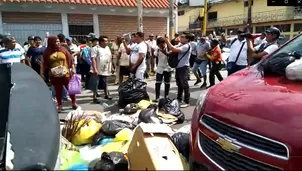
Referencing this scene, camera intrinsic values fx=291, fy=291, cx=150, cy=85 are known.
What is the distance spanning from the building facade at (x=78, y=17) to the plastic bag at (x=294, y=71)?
32.9 ft

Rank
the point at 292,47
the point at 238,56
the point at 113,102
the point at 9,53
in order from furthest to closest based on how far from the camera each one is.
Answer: the point at 113,102
the point at 238,56
the point at 9,53
the point at 292,47

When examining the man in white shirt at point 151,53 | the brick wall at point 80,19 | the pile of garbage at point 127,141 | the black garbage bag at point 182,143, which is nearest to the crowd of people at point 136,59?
the pile of garbage at point 127,141

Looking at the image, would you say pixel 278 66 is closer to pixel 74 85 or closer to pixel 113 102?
pixel 74 85

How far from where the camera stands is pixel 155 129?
2.21 meters

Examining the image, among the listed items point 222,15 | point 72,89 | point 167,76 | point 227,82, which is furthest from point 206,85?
point 222,15

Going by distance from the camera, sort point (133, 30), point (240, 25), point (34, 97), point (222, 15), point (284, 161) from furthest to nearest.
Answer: point (222, 15) → point (240, 25) → point (133, 30) → point (34, 97) → point (284, 161)

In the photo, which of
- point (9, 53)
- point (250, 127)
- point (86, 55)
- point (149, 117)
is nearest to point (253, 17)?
point (86, 55)

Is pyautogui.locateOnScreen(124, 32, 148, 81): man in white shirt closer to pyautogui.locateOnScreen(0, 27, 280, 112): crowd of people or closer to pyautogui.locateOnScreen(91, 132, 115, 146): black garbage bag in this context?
pyautogui.locateOnScreen(0, 27, 280, 112): crowd of people

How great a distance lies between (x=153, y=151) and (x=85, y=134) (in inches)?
82.8

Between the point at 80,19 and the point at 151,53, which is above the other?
the point at 80,19

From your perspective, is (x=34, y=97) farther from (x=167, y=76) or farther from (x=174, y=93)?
(x=174, y=93)

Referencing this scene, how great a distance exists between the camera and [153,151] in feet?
6.34

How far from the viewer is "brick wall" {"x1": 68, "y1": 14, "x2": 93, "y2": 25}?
37.6 feet

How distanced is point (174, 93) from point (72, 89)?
115 inches
